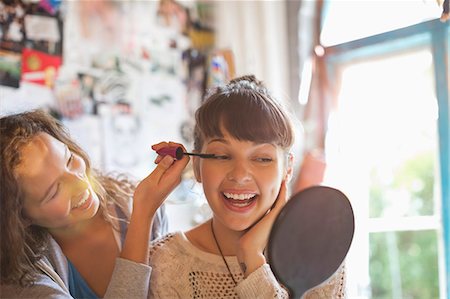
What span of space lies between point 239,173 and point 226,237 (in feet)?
0.44

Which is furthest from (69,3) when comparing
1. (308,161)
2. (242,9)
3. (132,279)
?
(132,279)

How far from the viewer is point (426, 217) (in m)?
1.49

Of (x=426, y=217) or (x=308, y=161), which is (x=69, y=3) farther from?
(x=426, y=217)

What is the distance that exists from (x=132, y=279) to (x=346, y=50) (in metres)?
1.25

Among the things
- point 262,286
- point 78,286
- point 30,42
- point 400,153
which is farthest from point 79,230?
point 400,153

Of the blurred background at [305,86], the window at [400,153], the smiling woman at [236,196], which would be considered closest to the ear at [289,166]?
the smiling woman at [236,196]

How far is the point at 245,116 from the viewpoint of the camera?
62 centimetres

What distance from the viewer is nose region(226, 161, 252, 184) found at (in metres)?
0.60

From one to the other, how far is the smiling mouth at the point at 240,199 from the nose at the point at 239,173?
0.02 meters

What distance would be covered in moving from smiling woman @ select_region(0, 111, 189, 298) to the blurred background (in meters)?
0.50

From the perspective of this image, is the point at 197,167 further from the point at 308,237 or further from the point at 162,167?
the point at 308,237

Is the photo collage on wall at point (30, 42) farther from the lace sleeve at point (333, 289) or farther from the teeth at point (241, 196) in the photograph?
the lace sleeve at point (333, 289)

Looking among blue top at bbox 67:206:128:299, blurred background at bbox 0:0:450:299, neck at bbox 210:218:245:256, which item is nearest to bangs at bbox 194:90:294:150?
neck at bbox 210:218:245:256

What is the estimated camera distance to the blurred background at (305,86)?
139cm
